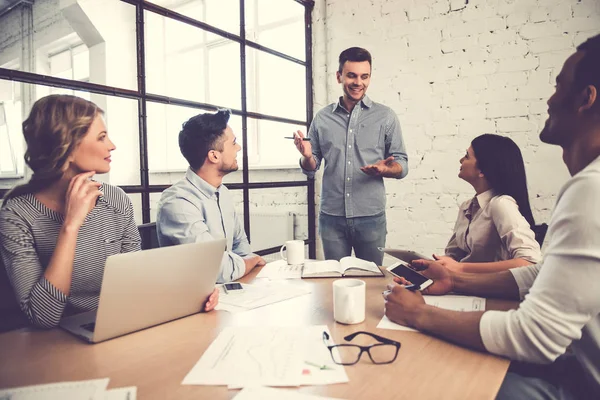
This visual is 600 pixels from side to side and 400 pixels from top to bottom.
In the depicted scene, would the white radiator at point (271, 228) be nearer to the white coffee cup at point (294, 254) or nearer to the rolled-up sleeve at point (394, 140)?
the rolled-up sleeve at point (394, 140)

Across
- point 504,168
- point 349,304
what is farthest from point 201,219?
point 504,168

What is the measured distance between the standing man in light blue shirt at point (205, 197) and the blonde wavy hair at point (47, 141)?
0.39 m

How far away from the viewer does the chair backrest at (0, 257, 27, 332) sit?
1.06 m

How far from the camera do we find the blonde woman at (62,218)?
0.99m

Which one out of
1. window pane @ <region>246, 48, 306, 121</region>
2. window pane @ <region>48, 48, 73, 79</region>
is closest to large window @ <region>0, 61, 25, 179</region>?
window pane @ <region>48, 48, 73, 79</region>

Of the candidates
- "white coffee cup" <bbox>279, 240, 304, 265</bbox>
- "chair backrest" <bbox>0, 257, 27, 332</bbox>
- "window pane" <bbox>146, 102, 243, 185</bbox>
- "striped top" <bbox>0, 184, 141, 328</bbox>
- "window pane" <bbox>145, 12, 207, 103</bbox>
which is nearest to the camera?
"striped top" <bbox>0, 184, 141, 328</bbox>

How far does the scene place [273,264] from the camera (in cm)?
159

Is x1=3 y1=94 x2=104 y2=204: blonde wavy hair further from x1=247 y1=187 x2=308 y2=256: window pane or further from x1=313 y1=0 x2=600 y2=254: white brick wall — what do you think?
x1=313 y1=0 x2=600 y2=254: white brick wall

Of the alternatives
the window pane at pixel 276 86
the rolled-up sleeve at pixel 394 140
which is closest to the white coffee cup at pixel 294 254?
the rolled-up sleeve at pixel 394 140

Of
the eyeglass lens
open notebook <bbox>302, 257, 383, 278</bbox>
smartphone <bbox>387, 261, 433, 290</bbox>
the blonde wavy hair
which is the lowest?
the eyeglass lens

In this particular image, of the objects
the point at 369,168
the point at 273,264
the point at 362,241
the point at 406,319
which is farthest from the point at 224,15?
the point at 406,319

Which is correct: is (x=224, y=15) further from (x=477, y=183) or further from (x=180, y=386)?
(x=180, y=386)

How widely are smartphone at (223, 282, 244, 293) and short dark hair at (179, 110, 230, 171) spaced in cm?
61

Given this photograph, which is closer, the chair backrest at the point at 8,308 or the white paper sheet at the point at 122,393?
the white paper sheet at the point at 122,393
